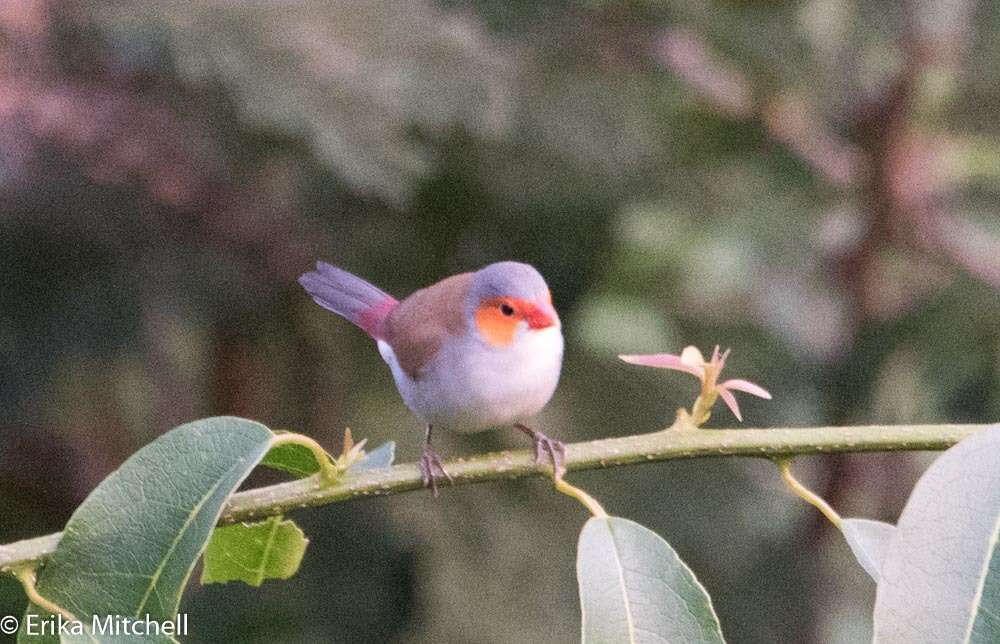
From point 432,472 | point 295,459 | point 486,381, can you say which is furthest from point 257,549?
point 486,381

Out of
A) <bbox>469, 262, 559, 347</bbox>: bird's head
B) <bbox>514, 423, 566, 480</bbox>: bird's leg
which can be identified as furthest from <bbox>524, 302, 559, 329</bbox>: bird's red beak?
<bbox>514, 423, 566, 480</bbox>: bird's leg

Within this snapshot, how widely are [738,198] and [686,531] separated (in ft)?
2.84

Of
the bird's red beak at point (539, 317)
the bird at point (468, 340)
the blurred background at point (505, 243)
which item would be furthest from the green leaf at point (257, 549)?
the blurred background at point (505, 243)

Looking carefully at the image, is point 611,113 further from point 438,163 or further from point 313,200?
point 313,200

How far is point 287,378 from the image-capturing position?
2635 millimetres

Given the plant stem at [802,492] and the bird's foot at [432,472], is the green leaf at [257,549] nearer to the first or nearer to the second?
the bird's foot at [432,472]

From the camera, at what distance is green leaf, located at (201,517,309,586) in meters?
1.47

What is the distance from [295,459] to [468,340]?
652 millimetres

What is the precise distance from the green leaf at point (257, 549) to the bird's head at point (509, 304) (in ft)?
2.01

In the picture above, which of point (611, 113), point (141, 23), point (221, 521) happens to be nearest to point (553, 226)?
point (611, 113)

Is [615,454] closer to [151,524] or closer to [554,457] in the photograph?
[554,457]

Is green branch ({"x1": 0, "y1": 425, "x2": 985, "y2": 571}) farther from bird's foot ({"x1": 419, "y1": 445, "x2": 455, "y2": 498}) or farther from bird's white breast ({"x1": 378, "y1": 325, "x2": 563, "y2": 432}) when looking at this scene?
bird's white breast ({"x1": 378, "y1": 325, "x2": 563, "y2": 432})

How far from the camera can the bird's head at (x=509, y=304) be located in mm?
2023

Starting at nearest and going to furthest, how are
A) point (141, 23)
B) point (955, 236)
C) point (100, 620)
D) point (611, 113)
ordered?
point (100, 620)
point (141, 23)
point (611, 113)
point (955, 236)
